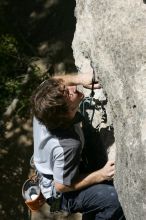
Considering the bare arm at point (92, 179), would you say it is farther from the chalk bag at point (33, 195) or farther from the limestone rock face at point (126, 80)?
the chalk bag at point (33, 195)

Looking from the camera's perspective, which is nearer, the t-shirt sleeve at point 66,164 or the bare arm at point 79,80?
the t-shirt sleeve at point 66,164

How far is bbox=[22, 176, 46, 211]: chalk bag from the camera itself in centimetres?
378

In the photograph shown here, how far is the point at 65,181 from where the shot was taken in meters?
3.28

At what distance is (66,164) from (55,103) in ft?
1.22

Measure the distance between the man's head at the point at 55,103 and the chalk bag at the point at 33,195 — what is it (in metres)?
0.70

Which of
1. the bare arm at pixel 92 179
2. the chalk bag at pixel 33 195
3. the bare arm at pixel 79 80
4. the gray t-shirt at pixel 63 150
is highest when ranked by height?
the bare arm at pixel 79 80

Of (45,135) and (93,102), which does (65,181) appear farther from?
(93,102)

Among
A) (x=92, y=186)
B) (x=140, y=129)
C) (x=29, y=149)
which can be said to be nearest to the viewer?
(x=140, y=129)

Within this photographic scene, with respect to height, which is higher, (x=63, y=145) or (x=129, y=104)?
(x=129, y=104)

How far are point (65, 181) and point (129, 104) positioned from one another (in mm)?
688

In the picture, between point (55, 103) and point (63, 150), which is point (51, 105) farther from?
point (63, 150)

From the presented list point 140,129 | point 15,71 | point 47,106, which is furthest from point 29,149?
point 140,129

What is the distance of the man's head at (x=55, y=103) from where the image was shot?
3.12 m

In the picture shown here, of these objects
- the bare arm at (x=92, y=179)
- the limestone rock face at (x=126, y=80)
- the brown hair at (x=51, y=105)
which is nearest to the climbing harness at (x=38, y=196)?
the bare arm at (x=92, y=179)
